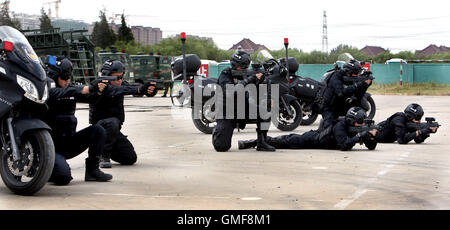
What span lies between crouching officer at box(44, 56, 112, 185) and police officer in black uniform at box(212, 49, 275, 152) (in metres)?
3.12

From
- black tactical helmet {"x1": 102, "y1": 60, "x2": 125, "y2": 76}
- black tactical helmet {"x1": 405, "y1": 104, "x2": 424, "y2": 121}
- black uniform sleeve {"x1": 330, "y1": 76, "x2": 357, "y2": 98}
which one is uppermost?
black tactical helmet {"x1": 102, "y1": 60, "x2": 125, "y2": 76}

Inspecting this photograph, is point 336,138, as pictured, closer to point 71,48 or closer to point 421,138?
point 421,138

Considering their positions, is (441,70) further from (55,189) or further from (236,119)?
(55,189)

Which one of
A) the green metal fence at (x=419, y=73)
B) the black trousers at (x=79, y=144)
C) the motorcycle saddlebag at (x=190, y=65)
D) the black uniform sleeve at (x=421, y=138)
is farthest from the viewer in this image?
the green metal fence at (x=419, y=73)

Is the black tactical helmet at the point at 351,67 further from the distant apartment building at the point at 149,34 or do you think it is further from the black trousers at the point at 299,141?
the distant apartment building at the point at 149,34

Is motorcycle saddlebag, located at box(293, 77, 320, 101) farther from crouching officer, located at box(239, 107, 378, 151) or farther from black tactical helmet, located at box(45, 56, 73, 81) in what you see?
black tactical helmet, located at box(45, 56, 73, 81)

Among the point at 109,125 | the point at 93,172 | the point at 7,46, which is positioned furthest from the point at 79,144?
the point at 7,46

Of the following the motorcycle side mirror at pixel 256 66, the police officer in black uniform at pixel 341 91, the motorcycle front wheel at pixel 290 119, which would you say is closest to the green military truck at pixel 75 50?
the motorcycle front wheel at pixel 290 119

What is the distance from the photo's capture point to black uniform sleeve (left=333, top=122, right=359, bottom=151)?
33.4 ft

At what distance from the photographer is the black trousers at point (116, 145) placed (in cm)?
855

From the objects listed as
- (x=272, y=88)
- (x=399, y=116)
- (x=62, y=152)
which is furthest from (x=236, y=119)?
(x=62, y=152)

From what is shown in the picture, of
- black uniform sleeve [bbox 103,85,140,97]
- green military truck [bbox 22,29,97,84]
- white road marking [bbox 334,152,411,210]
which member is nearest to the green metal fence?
green military truck [bbox 22,29,97,84]

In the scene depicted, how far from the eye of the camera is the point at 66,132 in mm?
7414

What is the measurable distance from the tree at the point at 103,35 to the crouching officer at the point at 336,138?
80.7m
